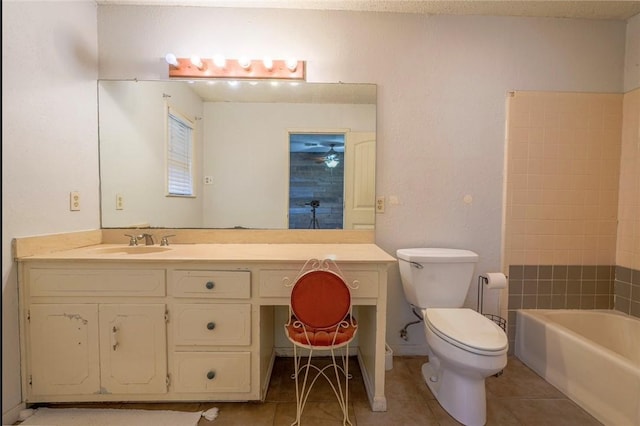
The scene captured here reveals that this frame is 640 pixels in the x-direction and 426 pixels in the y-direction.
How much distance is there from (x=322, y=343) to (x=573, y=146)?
2072 millimetres

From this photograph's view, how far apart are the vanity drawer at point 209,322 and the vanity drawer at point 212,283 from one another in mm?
53

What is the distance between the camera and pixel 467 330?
1.60 metres

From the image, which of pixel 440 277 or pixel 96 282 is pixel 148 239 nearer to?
pixel 96 282

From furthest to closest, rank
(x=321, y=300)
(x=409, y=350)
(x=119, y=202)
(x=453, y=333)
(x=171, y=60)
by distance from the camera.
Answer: (x=409, y=350) < (x=119, y=202) < (x=171, y=60) < (x=453, y=333) < (x=321, y=300)

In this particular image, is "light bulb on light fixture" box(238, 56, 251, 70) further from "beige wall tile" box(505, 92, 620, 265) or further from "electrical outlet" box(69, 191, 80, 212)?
"beige wall tile" box(505, 92, 620, 265)

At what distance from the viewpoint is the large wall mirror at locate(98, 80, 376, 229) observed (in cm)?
209

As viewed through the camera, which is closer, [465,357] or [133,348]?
[465,357]

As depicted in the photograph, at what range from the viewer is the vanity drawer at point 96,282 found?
159 cm

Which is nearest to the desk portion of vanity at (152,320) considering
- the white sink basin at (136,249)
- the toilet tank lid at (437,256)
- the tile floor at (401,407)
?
the tile floor at (401,407)

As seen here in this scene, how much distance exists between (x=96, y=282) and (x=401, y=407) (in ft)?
5.49

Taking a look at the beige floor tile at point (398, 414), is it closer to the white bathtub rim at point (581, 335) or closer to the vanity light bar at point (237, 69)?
the white bathtub rim at point (581, 335)

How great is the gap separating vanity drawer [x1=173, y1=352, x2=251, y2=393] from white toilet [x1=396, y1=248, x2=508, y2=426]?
100cm

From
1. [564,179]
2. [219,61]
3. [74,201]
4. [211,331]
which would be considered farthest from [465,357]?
[74,201]

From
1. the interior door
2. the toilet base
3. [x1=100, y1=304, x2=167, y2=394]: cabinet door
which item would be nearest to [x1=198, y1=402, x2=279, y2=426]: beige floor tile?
[x1=100, y1=304, x2=167, y2=394]: cabinet door
